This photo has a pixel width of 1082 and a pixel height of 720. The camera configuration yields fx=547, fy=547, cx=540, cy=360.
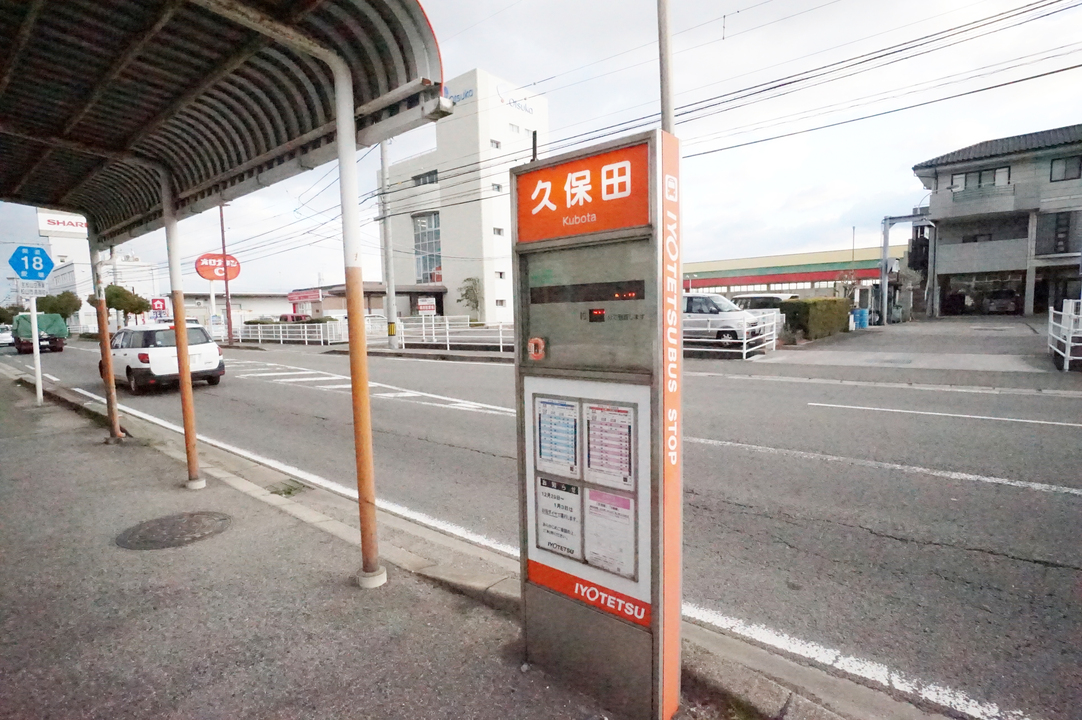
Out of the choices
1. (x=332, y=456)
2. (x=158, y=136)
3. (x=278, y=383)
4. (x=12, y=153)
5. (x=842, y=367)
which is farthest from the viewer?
(x=278, y=383)

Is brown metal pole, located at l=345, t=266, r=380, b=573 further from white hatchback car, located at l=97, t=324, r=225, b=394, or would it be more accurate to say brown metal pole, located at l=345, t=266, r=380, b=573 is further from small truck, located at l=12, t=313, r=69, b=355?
small truck, located at l=12, t=313, r=69, b=355

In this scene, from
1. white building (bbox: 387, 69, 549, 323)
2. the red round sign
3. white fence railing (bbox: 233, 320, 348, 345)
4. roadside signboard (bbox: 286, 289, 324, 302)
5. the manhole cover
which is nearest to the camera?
the manhole cover

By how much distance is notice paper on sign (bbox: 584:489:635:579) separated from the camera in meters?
2.21

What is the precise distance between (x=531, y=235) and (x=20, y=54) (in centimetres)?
360

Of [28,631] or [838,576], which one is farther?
[838,576]

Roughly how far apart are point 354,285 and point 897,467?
5491 millimetres

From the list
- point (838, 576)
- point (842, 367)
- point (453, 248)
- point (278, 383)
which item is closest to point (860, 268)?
point (453, 248)

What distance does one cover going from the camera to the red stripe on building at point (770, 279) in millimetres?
54719

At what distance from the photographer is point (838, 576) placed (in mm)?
3500

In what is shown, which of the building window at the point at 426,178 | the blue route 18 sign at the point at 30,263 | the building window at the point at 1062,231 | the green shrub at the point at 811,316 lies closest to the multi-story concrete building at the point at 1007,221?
the building window at the point at 1062,231

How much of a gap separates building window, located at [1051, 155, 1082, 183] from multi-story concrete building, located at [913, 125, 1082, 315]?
0.14 feet

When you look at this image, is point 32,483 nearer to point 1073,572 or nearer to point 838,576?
point 838,576

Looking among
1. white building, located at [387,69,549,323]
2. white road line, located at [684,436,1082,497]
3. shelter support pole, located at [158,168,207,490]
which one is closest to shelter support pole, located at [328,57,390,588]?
shelter support pole, located at [158,168,207,490]

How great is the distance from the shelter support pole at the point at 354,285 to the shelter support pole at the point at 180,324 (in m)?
2.94
